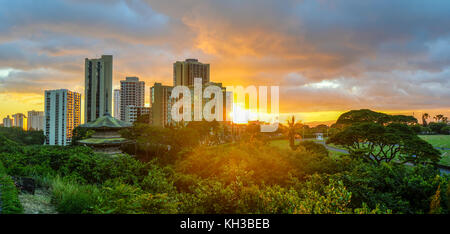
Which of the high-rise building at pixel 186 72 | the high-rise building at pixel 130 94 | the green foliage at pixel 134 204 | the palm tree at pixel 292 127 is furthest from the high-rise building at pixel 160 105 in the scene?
the green foliage at pixel 134 204

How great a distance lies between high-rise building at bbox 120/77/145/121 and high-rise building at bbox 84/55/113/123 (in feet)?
118

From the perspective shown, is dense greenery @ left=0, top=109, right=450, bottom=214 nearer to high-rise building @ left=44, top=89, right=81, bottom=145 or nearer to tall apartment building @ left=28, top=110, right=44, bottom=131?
high-rise building @ left=44, top=89, right=81, bottom=145

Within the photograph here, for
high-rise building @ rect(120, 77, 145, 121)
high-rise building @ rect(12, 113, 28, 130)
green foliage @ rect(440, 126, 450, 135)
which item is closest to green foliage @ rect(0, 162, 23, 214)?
green foliage @ rect(440, 126, 450, 135)

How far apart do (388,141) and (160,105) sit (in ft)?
177

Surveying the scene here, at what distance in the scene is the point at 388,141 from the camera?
54.1 ft

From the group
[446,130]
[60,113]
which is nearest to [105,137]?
[60,113]

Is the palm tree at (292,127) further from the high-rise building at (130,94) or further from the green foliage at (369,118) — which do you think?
the high-rise building at (130,94)

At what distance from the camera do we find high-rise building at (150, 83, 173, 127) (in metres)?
58.4

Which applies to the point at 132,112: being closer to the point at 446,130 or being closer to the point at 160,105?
the point at 160,105

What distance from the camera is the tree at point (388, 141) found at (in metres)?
15.0
